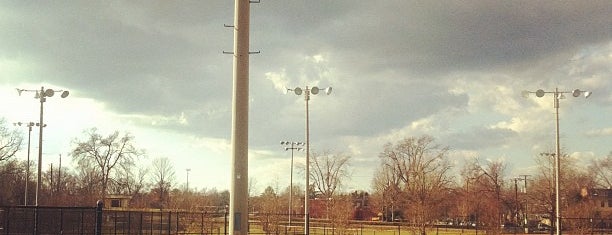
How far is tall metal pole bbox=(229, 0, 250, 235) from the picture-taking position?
626 inches

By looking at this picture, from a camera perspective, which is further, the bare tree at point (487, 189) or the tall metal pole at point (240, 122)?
the bare tree at point (487, 189)

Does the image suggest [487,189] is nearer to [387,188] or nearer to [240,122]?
[387,188]

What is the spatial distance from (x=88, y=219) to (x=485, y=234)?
104 ft

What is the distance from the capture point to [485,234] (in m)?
52.6

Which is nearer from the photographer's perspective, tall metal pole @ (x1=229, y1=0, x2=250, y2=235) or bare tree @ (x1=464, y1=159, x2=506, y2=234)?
tall metal pole @ (x1=229, y1=0, x2=250, y2=235)

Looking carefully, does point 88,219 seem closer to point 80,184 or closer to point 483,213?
point 483,213

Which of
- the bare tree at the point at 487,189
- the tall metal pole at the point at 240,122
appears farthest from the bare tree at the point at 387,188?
the tall metal pole at the point at 240,122

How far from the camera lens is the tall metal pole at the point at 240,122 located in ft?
52.2

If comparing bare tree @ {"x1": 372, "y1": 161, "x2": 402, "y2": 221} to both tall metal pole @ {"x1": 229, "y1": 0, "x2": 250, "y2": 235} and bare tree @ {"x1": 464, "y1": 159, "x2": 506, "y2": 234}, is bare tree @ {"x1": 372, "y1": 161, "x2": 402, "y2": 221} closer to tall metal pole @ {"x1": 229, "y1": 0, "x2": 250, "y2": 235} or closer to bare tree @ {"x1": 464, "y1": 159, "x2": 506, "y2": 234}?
bare tree @ {"x1": 464, "y1": 159, "x2": 506, "y2": 234}

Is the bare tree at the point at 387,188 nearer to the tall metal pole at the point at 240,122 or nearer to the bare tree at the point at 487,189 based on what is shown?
the bare tree at the point at 487,189

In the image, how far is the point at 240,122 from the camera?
1605 cm

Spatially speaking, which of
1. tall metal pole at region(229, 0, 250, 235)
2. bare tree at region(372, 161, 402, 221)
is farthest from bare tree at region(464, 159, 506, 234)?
tall metal pole at region(229, 0, 250, 235)

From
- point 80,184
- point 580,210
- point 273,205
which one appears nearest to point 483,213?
point 580,210

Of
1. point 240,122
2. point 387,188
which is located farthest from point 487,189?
point 240,122
